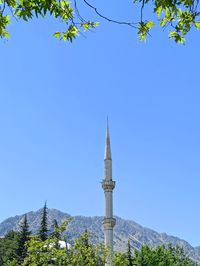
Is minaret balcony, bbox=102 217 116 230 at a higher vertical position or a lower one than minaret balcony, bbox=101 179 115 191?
lower

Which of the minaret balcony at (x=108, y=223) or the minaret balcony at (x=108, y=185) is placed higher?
the minaret balcony at (x=108, y=185)

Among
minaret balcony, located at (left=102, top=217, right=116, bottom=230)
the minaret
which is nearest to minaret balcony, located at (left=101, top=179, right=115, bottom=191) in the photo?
the minaret

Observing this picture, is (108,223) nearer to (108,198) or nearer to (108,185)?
(108,198)

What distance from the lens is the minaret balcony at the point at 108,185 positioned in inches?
2336

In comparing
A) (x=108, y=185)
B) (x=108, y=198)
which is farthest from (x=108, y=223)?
(x=108, y=185)

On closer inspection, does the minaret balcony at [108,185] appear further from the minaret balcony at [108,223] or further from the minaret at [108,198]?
the minaret balcony at [108,223]

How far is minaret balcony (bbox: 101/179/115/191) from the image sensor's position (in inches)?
2336

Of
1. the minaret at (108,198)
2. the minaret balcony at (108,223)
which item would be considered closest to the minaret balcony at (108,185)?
the minaret at (108,198)

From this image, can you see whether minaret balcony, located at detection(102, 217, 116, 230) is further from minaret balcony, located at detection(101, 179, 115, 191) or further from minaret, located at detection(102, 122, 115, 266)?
minaret balcony, located at detection(101, 179, 115, 191)

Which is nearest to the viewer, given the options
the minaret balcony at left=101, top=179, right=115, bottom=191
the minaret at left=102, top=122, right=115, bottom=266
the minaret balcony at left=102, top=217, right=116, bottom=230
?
the minaret balcony at left=102, top=217, right=116, bottom=230

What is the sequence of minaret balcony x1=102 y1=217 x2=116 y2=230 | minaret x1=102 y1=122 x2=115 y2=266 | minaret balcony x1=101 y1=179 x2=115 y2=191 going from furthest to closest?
minaret balcony x1=101 y1=179 x2=115 y2=191 → minaret x1=102 y1=122 x2=115 y2=266 → minaret balcony x1=102 y1=217 x2=116 y2=230

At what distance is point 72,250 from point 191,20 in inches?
1342

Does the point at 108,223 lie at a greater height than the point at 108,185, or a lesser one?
lesser

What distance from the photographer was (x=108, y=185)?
59500 millimetres
